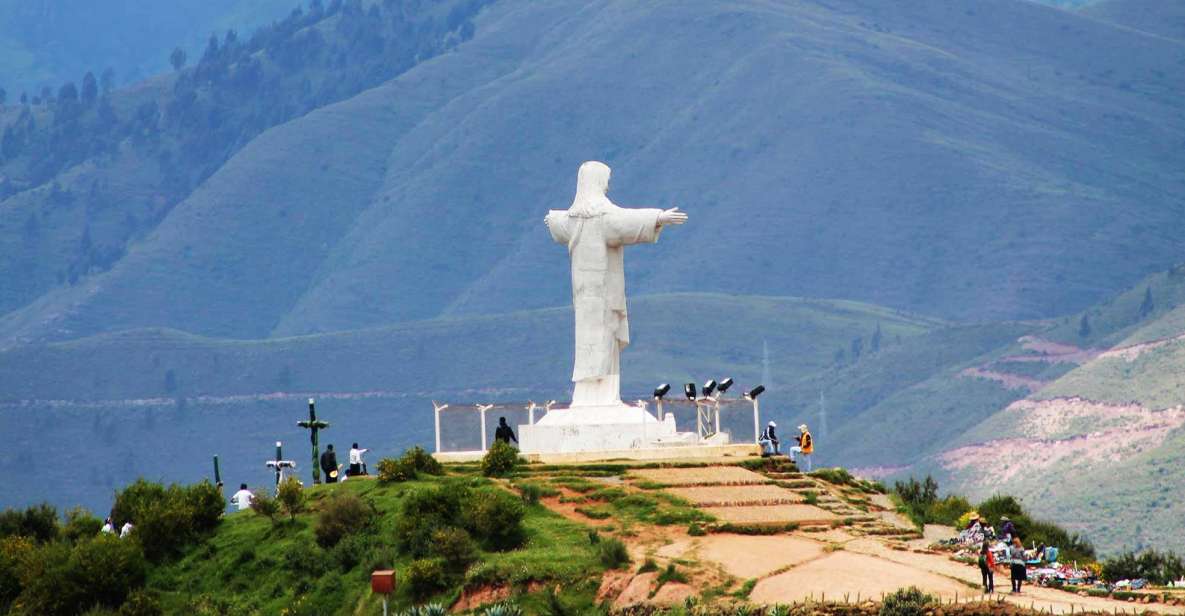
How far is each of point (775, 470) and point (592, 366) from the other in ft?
16.2

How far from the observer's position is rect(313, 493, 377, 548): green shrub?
2135 inches

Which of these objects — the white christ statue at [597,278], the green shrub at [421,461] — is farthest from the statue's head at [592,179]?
the green shrub at [421,461]

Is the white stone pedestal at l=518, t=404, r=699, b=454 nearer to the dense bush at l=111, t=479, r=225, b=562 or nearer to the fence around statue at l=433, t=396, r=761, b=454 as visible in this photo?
the fence around statue at l=433, t=396, r=761, b=454

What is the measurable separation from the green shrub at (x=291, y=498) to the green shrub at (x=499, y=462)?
4.03 meters

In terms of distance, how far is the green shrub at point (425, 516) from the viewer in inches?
2062

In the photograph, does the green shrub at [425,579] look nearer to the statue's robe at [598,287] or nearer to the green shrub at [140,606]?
the green shrub at [140,606]

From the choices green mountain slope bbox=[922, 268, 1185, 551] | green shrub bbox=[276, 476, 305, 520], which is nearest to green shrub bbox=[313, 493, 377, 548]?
green shrub bbox=[276, 476, 305, 520]

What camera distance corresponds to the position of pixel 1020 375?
7525 inches

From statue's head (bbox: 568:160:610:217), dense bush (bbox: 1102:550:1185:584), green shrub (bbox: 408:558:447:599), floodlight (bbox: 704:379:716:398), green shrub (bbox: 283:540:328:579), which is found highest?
statue's head (bbox: 568:160:610:217)

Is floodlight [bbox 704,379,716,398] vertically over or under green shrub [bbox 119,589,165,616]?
over

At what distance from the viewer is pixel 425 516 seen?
2080 inches

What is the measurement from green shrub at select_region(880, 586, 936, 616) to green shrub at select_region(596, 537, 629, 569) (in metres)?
6.64

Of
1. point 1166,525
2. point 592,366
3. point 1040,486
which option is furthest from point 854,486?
point 1040,486

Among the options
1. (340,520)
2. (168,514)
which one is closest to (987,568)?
(340,520)
